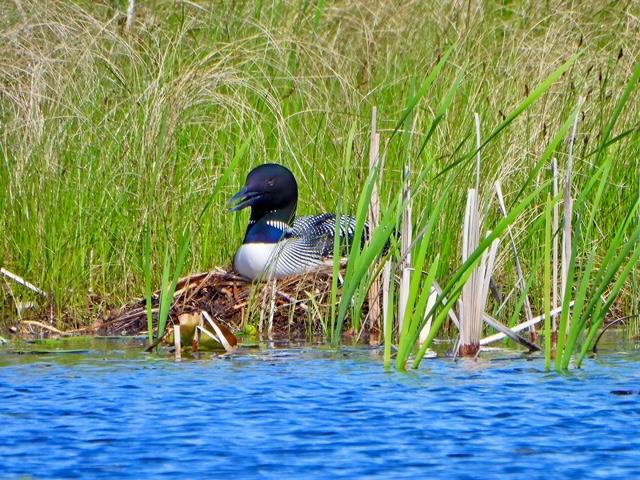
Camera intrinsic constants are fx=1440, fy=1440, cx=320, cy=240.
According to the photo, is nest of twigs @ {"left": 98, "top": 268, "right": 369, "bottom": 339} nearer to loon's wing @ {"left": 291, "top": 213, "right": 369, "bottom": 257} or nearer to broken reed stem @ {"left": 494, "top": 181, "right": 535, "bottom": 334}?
loon's wing @ {"left": 291, "top": 213, "right": 369, "bottom": 257}

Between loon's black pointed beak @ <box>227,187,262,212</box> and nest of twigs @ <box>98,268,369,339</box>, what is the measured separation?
352 mm

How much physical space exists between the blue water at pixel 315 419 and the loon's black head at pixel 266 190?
5.96 feet

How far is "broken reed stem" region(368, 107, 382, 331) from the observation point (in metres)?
5.70


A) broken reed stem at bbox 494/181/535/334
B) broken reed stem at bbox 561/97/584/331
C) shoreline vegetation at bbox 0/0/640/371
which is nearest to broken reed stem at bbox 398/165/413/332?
shoreline vegetation at bbox 0/0/640/371

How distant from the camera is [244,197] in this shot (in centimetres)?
768

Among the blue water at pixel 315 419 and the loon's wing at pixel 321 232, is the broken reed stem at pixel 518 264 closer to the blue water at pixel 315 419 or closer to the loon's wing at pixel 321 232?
the blue water at pixel 315 419

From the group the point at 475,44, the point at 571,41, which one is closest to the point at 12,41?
the point at 475,44

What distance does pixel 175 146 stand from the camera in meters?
7.58

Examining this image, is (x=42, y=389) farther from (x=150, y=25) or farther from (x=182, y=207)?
(x=150, y=25)

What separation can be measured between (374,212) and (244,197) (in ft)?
Answer: 5.22

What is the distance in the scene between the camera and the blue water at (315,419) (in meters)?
4.07

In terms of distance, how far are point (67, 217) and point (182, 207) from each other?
62 centimetres

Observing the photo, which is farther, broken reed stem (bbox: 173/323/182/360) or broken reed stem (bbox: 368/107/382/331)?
broken reed stem (bbox: 173/323/182/360)

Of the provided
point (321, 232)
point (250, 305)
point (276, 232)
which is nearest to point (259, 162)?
point (276, 232)
